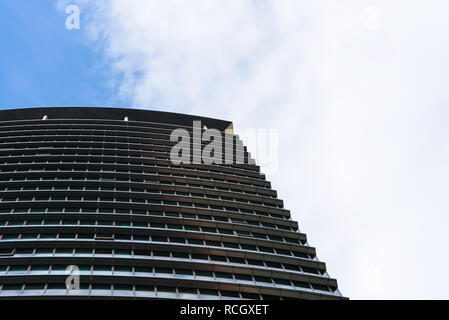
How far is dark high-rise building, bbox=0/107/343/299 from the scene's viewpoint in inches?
1253

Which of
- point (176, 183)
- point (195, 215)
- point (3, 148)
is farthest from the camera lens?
point (3, 148)

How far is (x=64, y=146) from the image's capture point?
56.9 meters

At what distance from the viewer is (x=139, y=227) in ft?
125

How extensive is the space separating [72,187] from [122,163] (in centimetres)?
797

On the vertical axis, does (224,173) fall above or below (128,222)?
above

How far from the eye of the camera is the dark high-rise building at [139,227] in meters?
31.8

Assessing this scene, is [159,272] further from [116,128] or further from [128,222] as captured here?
[116,128]

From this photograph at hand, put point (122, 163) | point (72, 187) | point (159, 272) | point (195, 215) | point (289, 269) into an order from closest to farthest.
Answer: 1. point (159, 272)
2. point (289, 269)
3. point (195, 215)
4. point (72, 187)
5. point (122, 163)

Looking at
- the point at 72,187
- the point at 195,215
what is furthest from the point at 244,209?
the point at 72,187

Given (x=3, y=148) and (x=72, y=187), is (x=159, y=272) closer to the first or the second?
(x=72, y=187)
